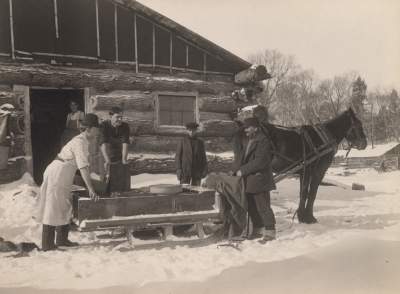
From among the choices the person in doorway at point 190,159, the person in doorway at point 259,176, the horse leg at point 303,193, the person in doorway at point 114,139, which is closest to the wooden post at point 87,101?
the person in doorway at point 114,139

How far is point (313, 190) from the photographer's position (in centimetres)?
644

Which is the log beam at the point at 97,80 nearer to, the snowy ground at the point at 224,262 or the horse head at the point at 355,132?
the snowy ground at the point at 224,262

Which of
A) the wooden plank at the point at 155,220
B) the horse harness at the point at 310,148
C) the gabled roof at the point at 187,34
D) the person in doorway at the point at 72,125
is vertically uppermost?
the gabled roof at the point at 187,34

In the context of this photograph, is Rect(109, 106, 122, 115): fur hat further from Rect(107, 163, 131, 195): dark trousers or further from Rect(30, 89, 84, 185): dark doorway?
Rect(30, 89, 84, 185): dark doorway

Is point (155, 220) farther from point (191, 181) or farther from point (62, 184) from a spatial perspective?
point (191, 181)

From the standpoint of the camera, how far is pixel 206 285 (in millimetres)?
3994

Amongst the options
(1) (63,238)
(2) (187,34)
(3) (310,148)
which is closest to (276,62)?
(3) (310,148)

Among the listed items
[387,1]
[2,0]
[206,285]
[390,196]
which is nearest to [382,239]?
[390,196]

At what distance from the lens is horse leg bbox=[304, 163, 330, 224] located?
248 inches

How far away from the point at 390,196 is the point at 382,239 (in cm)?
71

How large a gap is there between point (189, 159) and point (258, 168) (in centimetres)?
162

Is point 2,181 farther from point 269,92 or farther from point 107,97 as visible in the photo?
point 269,92

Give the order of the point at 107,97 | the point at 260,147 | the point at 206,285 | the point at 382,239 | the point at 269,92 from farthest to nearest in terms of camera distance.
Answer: the point at 269,92
the point at 107,97
the point at 260,147
the point at 382,239
the point at 206,285

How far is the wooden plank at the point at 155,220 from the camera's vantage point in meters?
4.44
